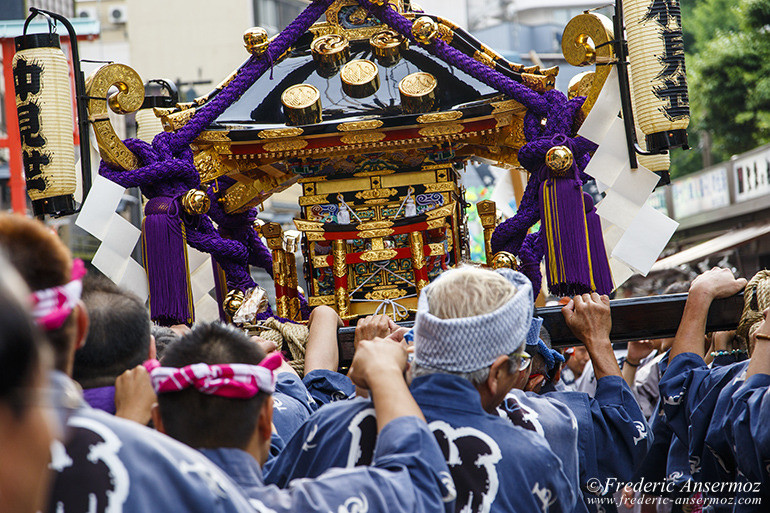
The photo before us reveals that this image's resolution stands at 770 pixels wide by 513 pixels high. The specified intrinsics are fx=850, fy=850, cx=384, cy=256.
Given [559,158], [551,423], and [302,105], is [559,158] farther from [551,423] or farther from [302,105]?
[551,423]

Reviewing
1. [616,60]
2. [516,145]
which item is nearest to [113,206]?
[516,145]

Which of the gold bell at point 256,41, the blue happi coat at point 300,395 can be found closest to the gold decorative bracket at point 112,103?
the gold bell at point 256,41

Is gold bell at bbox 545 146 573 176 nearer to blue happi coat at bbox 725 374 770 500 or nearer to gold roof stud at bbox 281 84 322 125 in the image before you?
gold roof stud at bbox 281 84 322 125

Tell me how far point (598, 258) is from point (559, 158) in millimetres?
530

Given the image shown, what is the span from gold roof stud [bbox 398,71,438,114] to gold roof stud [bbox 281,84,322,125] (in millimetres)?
475

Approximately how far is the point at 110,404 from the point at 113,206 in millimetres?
2813

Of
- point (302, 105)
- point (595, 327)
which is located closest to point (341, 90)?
point (302, 105)

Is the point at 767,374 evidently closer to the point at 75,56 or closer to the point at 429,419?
the point at 429,419

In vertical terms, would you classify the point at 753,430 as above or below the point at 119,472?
below

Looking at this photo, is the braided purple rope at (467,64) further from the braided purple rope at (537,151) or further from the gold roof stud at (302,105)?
the gold roof stud at (302,105)

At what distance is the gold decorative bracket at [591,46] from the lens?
421cm

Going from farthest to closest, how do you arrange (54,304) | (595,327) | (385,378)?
1. (595,327)
2. (385,378)
3. (54,304)

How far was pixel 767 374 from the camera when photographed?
2.64m

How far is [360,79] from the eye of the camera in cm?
476
